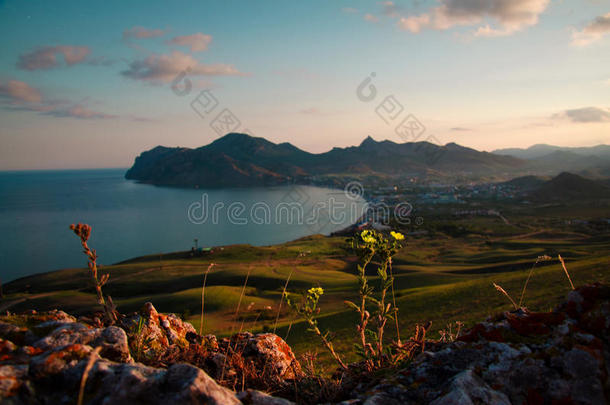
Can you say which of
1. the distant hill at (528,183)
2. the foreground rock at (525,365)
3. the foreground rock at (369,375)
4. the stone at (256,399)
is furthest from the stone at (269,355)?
the distant hill at (528,183)

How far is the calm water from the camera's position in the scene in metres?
77.1

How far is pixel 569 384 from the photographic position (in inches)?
75.8

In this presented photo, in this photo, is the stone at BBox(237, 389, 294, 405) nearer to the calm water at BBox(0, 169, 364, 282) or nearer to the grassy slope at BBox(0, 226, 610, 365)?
the grassy slope at BBox(0, 226, 610, 365)

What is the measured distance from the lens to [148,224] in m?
110

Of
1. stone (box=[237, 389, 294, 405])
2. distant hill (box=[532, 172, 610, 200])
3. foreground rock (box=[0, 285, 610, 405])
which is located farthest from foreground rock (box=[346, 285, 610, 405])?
distant hill (box=[532, 172, 610, 200])

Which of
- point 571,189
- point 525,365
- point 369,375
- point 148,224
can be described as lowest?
point 148,224

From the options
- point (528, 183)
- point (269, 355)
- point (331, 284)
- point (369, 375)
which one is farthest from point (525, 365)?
point (528, 183)

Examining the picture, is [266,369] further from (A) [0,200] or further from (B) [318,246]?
(A) [0,200]

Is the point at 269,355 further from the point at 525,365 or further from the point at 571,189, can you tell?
the point at 571,189

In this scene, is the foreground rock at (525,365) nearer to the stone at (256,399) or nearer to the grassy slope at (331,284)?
the stone at (256,399)

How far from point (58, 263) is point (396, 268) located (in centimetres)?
7585

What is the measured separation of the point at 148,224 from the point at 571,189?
550 feet

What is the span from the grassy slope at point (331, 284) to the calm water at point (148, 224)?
2485 cm

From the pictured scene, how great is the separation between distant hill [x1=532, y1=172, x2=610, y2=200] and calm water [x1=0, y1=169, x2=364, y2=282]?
78071 mm
